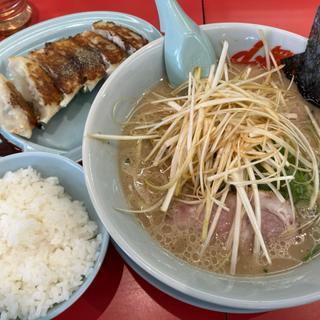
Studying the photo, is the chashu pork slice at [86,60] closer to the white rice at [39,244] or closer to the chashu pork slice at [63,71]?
the chashu pork slice at [63,71]

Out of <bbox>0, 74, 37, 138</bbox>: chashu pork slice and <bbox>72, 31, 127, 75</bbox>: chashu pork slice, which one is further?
<bbox>72, 31, 127, 75</bbox>: chashu pork slice

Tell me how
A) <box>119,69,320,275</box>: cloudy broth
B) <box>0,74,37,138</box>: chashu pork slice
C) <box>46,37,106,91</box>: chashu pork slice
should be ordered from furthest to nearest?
1. <box>46,37,106,91</box>: chashu pork slice
2. <box>0,74,37,138</box>: chashu pork slice
3. <box>119,69,320,275</box>: cloudy broth

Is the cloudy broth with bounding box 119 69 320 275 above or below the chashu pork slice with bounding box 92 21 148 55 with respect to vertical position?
below

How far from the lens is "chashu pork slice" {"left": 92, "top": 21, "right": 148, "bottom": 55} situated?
58.9 inches

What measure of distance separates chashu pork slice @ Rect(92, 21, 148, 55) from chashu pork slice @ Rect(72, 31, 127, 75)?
0.02 m

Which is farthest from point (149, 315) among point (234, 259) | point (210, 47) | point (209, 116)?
point (210, 47)

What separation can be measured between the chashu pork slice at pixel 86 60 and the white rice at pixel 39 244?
41 centimetres

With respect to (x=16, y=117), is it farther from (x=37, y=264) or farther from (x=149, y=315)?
(x=149, y=315)

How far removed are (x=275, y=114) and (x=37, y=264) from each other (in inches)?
29.4

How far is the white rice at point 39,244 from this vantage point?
40.0 inches

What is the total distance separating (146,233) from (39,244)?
33 centimetres

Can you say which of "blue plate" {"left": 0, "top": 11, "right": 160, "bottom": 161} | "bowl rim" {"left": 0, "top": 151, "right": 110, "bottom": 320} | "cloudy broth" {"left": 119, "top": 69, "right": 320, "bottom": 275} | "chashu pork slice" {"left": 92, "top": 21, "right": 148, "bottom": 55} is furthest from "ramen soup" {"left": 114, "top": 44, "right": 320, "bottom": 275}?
"chashu pork slice" {"left": 92, "top": 21, "right": 148, "bottom": 55}

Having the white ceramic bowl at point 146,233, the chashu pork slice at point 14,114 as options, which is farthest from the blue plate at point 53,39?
the white ceramic bowl at point 146,233

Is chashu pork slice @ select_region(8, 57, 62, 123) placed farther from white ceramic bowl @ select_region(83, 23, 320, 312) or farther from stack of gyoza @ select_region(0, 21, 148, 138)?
white ceramic bowl @ select_region(83, 23, 320, 312)
